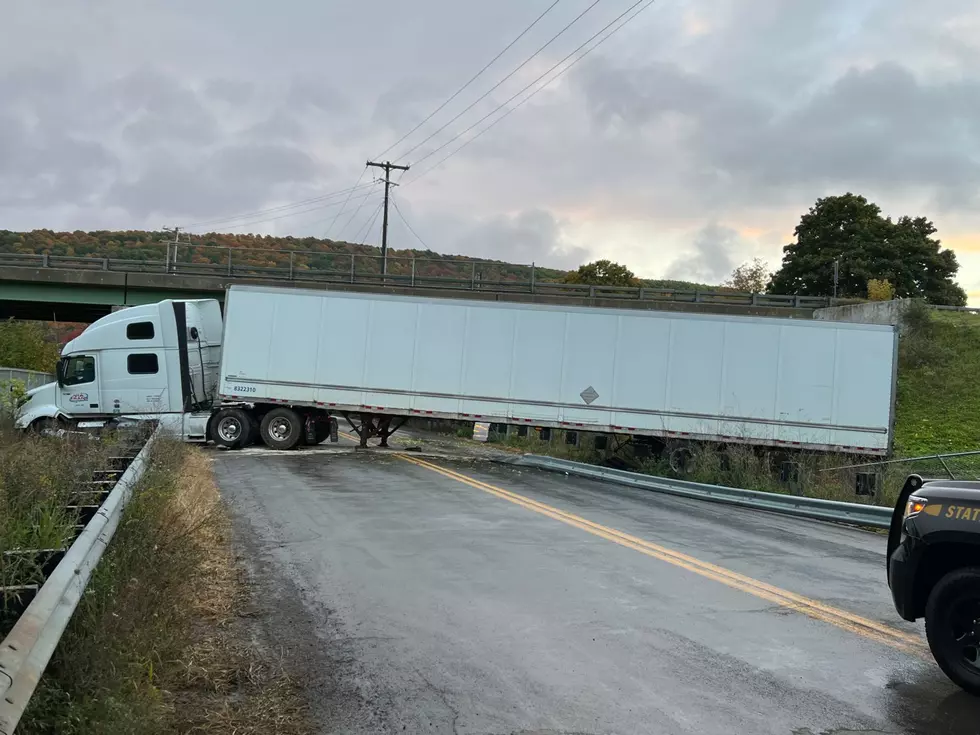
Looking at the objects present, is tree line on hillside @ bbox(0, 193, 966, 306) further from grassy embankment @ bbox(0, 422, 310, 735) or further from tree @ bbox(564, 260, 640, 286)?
grassy embankment @ bbox(0, 422, 310, 735)

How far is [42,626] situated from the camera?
3023 millimetres

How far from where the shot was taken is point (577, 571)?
7383 millimetres

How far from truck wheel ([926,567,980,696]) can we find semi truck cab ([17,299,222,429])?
64.2 feet

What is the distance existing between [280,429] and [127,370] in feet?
14.6

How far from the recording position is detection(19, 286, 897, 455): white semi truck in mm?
18234

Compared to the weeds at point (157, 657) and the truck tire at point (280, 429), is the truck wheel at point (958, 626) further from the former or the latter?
the truck tire at point (280, 429)

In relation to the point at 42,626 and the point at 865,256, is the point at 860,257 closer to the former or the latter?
the point at 865,256

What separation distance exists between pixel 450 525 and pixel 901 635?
5.60 m

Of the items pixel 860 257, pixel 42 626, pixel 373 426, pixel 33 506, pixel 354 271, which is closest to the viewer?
pixel 42 626

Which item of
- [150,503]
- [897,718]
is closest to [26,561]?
[150,503]

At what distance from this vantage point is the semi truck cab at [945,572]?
4523 mm

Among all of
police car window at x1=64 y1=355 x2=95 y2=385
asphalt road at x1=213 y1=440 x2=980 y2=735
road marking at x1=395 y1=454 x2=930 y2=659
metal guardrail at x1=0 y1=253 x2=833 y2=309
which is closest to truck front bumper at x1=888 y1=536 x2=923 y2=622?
asphalt road at x1=213 y1=440 x2=980 y2=735

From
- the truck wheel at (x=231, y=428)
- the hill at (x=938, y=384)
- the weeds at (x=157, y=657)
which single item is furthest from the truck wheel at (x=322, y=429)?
the hill at (x=938, y=384)

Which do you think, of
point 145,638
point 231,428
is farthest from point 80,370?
point 145,638
